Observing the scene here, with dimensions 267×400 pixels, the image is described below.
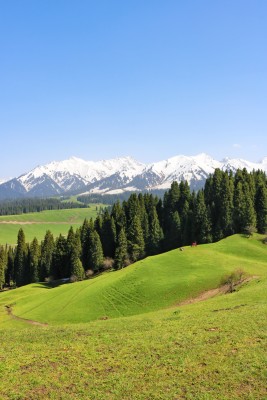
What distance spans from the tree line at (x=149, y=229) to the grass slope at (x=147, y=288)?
24.1 metres

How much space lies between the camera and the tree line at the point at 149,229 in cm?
10475

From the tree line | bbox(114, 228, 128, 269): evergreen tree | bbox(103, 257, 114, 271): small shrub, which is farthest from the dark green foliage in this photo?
bbox(114, 228, 128, 269): evergreen tree

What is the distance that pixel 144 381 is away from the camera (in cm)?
2028

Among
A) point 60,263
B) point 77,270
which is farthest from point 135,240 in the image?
point 60,263

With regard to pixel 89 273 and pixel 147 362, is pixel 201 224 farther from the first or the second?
pixel 147 362

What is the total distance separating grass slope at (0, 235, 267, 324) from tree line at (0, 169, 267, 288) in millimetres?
24134

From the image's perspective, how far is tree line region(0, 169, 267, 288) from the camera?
104750 mm

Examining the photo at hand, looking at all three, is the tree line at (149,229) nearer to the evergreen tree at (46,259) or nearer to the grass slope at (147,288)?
the evergreen tree at (46,259)

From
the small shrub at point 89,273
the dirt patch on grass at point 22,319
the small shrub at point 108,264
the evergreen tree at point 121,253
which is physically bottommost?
the small shrub at point 89,273

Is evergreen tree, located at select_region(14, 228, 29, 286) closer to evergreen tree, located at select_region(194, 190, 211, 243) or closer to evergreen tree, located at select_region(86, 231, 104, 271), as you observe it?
evergreen tree, located at select_region(86, 231, 104, 271)

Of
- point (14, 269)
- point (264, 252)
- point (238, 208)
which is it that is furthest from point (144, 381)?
point (14, 269)

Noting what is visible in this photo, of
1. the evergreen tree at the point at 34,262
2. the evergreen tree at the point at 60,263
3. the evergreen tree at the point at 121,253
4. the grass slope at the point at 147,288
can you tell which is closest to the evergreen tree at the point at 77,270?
the evergreen tree at the point at 121,253

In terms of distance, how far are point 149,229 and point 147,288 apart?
59.2 m

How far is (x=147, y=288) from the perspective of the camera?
204 feet
